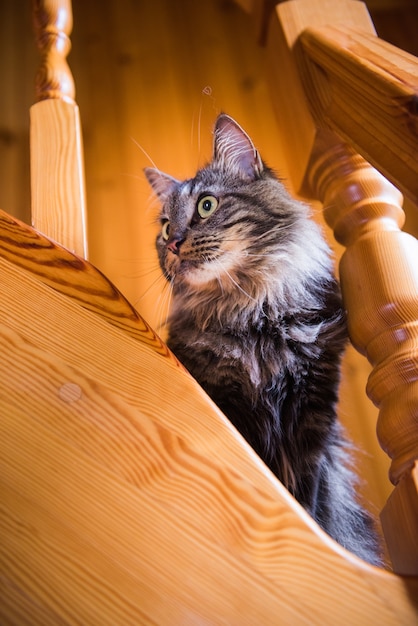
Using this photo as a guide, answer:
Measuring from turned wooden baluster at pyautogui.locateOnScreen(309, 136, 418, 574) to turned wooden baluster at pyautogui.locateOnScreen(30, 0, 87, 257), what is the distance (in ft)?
1.43

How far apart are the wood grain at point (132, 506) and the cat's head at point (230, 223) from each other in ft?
1.54

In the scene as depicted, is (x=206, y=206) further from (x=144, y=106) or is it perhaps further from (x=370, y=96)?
(x=144, y=106)

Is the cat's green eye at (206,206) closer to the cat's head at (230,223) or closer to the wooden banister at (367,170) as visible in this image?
the cat's head at (230,223)

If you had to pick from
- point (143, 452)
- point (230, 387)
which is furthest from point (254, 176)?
point (143, 452)

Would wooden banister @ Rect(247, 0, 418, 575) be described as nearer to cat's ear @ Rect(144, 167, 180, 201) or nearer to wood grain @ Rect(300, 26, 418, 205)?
wood grain @ Rect(300, 26, 418, 205)

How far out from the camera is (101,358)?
0.65 m

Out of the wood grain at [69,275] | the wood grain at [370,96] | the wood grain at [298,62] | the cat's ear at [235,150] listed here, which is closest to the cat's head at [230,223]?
the cat's ear at [235,150]

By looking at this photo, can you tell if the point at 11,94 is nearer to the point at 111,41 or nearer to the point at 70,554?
the point at 111,41

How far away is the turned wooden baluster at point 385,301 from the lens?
2.18 ft

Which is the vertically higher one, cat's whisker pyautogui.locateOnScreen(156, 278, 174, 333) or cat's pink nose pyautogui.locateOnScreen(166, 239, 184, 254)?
cat's pink nose pyautogui.locateOnScreen(166, 239, 184, 254)

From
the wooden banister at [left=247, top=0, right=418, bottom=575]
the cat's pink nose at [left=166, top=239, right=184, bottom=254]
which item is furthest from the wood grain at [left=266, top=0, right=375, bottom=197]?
the cat's pink nose at [left=166, top=239, right=184, bottom=254]

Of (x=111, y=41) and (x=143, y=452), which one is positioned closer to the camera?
(x=143, y=452)

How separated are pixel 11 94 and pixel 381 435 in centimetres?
175

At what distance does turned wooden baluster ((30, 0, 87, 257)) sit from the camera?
841mm
